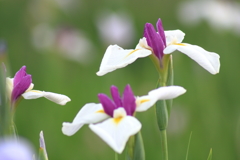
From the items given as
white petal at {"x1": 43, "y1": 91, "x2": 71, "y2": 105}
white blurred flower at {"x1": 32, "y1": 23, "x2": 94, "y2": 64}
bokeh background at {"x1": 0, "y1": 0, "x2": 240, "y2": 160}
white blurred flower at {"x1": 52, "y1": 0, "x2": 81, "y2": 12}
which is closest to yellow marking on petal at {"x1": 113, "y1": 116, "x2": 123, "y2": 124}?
white petal at {"x1": 43, "y1": 91, "x2": 71, "y2": 105}

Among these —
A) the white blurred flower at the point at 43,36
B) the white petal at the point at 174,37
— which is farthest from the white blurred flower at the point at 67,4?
the white petal at the point at 174,37

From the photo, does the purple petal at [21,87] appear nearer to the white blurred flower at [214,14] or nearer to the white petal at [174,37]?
the white petal at [174,37]

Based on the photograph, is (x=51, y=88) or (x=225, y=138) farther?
(x=51, y=88)

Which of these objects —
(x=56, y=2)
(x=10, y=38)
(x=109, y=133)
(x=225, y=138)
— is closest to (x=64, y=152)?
(x=225, y=138)

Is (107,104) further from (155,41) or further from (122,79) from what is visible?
(122,79)

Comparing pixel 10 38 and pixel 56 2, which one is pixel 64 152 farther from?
pixel 10 38

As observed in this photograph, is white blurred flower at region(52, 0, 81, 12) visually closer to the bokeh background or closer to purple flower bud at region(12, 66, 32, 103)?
the bokeh background

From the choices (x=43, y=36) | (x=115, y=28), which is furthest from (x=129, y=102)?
(x=43, y=36)
